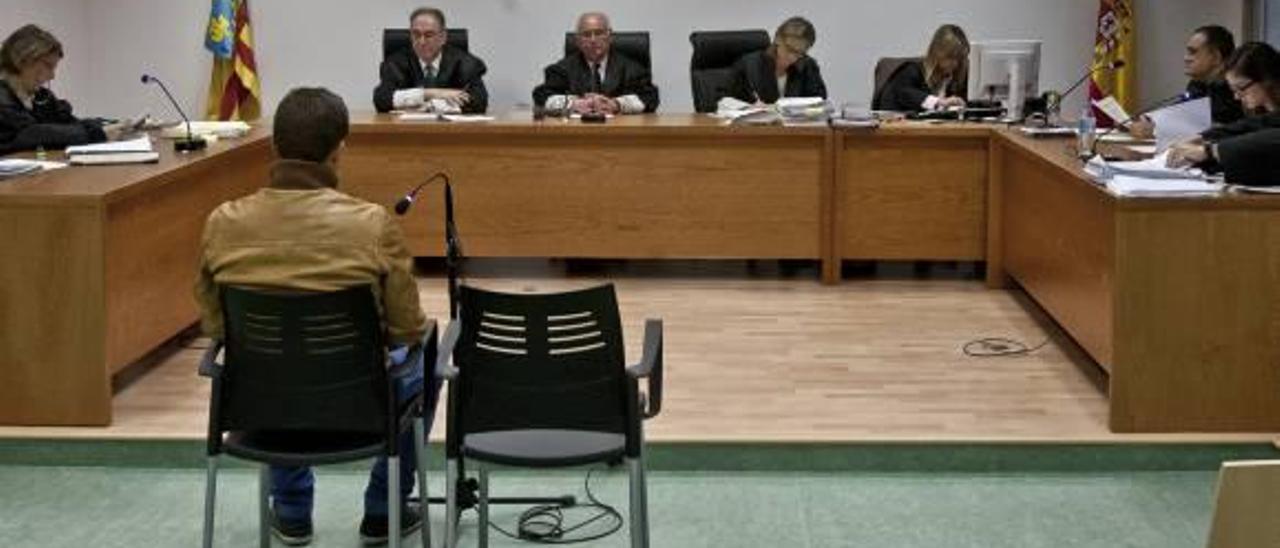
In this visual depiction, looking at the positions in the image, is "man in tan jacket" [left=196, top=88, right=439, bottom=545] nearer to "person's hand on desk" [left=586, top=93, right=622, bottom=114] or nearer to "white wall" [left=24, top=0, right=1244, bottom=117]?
"person's hand on desk" [left=586, top=93, right=622, bottom=114]

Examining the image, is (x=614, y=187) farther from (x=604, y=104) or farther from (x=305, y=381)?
(x=305, y=381)

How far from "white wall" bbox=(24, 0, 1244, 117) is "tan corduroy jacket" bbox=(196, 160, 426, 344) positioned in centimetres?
611

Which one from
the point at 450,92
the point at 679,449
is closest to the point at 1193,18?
the point at 450,92

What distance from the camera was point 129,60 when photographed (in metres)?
10.0

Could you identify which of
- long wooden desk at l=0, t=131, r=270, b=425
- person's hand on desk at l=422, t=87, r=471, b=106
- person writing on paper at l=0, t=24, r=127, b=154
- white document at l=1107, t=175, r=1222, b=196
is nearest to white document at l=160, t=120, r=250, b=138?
person writing on paper at l=0, t=24, r=127, b=154

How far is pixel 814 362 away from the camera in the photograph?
593 centimetres

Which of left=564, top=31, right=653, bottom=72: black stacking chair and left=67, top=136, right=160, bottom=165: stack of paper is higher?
left=564, top=31, right=653, bottom=72: black stacking chair

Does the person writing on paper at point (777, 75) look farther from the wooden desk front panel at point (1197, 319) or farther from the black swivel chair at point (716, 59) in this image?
the wooden desk front panel at point (1197, 319)

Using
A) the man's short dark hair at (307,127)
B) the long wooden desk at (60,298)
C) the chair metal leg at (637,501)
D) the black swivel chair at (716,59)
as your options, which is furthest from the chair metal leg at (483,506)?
the black swivel chair at (716,59)

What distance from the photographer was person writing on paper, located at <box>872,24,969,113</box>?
26.6 feet

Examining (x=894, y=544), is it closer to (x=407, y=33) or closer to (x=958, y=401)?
(x=958, y=401)

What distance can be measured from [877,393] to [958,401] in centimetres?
26

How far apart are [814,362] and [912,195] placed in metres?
1.72

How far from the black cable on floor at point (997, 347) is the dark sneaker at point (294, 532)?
2623 mm
